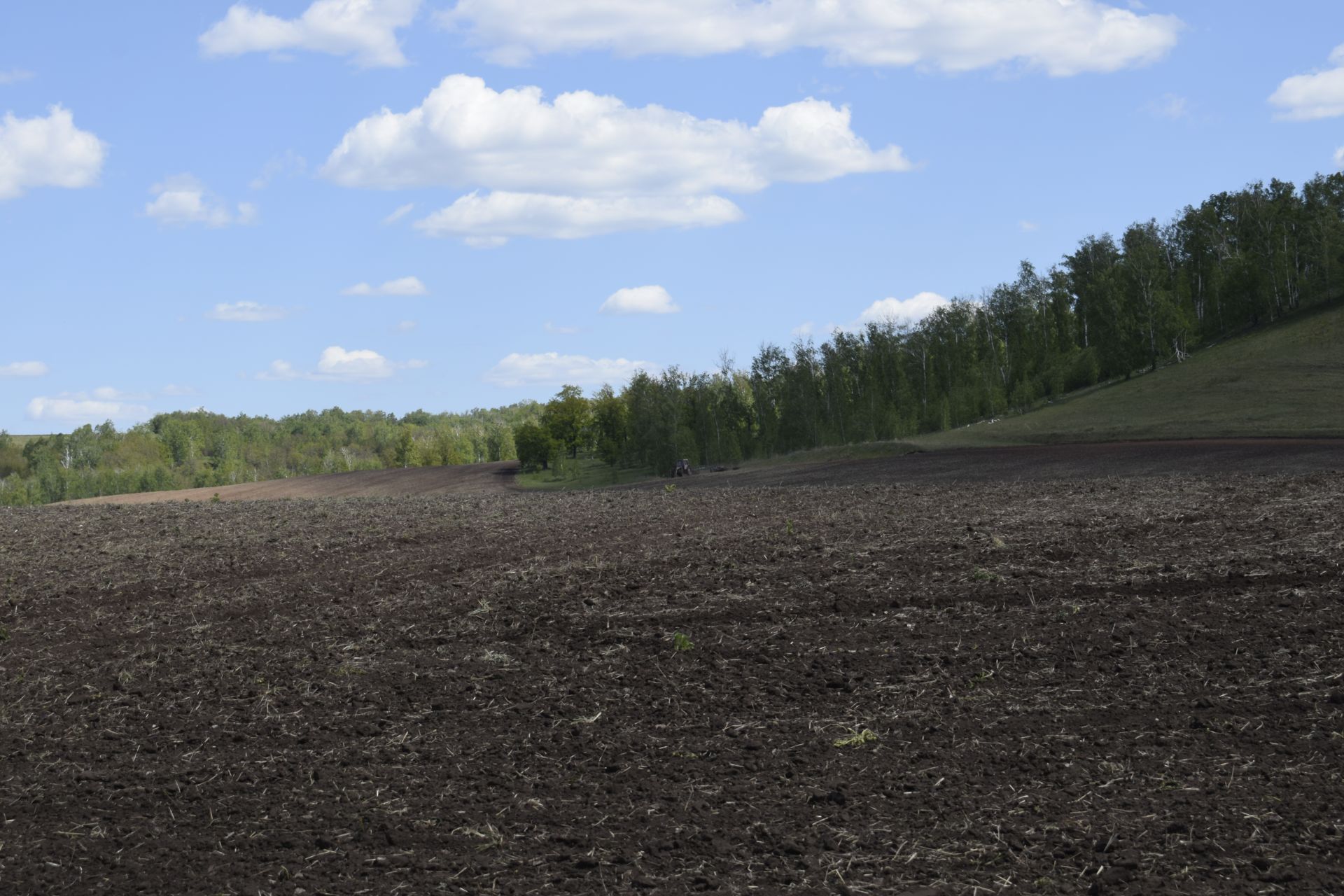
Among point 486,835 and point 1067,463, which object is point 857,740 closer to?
point 486,835

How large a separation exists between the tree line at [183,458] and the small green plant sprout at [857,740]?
372ft

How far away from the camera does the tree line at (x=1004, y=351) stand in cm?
8375

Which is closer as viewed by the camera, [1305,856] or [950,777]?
[1305,856]

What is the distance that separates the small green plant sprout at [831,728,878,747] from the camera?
8.77m

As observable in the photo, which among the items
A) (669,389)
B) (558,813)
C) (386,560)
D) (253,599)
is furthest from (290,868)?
(669,389)

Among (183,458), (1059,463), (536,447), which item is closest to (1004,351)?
(536,447)

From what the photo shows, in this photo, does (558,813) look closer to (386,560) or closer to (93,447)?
(386,560)

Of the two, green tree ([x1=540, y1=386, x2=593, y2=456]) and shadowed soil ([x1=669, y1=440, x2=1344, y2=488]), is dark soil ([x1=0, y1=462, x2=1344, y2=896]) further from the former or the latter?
green tree ([x1=540, y1=386, x2=593, y2=456])

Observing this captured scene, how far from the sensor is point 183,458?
183125 millimetres

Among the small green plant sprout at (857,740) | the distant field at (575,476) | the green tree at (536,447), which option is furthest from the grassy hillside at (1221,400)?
the small green plant sprout at (857,740)

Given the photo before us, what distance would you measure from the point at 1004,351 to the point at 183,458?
143445 millimetres

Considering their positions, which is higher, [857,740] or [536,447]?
[536,447]

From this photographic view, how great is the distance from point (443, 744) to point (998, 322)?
302 ft

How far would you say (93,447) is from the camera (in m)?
173
